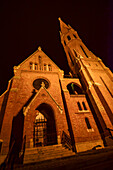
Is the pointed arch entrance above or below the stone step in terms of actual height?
above

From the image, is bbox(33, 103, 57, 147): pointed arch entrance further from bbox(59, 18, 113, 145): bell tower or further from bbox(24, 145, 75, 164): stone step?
bbox(59, 18, 113, 145): bell tower

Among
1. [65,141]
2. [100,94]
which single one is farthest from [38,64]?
[65,141]

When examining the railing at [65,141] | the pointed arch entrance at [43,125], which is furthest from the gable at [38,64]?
the railing at [65,141]

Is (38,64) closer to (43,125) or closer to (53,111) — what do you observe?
(53,111)

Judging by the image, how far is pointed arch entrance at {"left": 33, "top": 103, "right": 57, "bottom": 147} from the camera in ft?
35.1

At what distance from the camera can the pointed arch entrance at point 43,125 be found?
10.7 metres

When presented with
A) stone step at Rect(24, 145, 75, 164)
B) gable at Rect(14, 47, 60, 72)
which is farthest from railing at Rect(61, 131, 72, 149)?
gable at Rect(14, 47, 60, 72)

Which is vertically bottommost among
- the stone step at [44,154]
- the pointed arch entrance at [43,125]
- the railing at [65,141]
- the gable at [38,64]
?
the stone step at [44,154]

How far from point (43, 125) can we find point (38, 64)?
1090 centimetres

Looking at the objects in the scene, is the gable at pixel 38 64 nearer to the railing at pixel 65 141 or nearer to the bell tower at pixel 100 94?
the bell tower at pixel 100 94

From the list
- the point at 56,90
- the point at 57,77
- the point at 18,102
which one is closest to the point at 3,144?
the point at 18,102

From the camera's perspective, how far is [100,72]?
57.8ft

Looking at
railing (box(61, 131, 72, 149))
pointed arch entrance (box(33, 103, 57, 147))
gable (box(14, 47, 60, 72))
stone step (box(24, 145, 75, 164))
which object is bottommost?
stone step (box(24, 145, 75, 164))

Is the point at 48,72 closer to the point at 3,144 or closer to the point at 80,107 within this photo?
the point at 80,107
